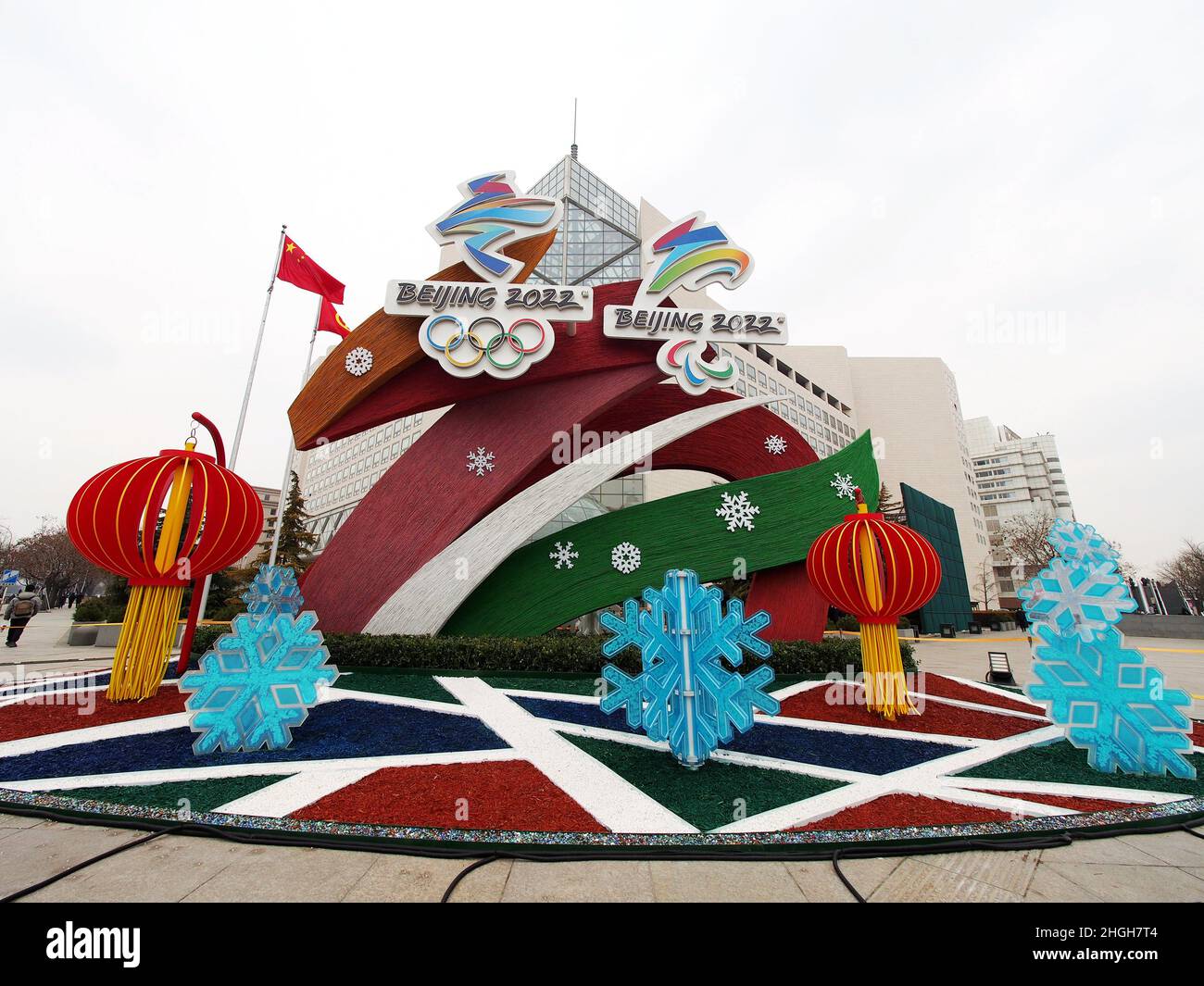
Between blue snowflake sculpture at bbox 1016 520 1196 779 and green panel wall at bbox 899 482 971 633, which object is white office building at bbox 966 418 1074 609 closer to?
green panel wall at bbox 899 482 971 633

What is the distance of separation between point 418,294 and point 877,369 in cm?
6284

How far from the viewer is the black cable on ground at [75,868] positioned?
10.1 ft

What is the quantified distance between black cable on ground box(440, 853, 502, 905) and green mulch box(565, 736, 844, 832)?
164 centimetres

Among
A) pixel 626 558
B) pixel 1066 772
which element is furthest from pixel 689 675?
pixel 626 558

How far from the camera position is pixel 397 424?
152ft

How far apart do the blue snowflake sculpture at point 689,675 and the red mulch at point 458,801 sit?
111 cm

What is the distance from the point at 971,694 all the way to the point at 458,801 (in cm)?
917

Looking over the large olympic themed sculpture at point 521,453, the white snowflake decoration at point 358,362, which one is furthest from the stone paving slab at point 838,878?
the white snowflake decoration at point 358,362

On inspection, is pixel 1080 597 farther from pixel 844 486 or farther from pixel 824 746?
pixel 844 486

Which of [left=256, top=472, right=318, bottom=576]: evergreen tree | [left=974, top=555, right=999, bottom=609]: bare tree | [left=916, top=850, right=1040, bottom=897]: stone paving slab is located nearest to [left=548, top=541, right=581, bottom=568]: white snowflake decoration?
[left=916, top=850, right=1040, bottom=897]: stone paving slab

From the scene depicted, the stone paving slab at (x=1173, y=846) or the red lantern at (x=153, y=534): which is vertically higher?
the red lantern at (x=153, y=534)

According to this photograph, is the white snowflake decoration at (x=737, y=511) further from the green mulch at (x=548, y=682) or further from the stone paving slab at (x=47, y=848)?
the stone paving slab at (x=47, y=848)
